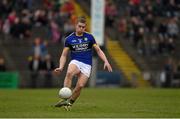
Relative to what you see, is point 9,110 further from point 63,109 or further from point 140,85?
point 140,85

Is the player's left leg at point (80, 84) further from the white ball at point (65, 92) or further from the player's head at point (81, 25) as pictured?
the player's head at point (81, 25)

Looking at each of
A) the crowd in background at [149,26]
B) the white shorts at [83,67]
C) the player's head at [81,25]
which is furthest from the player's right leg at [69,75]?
the crowd in background at [149,26]

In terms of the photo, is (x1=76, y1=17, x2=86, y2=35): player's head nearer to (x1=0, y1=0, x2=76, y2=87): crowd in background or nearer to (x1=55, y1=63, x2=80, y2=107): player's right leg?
(x1=55, y1=63, x2=80, y2=107): player's right leg

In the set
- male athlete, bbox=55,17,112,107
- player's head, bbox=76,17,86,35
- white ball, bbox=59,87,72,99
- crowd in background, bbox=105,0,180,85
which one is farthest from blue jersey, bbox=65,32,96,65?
crowd in background, bbox=105,0,180,85

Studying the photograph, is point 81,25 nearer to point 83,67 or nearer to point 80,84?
point 83,67

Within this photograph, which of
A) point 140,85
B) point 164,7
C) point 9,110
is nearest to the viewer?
point 9,110

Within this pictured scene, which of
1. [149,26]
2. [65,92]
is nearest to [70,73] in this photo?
[65,92]

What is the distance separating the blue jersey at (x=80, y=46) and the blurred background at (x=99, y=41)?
2184 cm

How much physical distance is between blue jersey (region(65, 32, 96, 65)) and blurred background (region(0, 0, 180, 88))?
860 inches

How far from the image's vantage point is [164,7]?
2174 inches

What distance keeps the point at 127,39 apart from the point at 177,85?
5.57m

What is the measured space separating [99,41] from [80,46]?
870 inches

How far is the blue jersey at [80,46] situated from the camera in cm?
2177

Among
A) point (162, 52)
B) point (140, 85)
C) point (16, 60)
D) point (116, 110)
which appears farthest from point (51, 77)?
point (116, 110)
